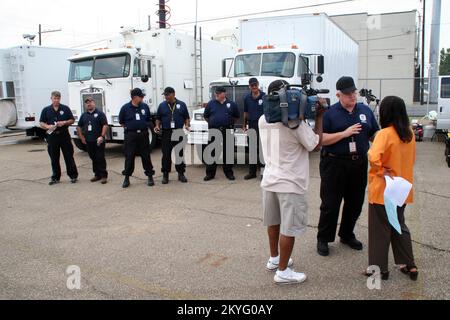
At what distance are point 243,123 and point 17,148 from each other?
31.0 ft

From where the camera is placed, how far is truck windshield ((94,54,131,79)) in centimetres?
1112

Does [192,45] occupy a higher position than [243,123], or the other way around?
[192,45]

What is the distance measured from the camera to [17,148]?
47.3 ft

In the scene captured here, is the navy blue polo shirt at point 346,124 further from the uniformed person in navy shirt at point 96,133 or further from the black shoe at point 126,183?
the uniformed person in navy shirt at point 96,133

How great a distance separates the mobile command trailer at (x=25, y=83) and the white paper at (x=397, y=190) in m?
13.9

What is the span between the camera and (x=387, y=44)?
3825 cm

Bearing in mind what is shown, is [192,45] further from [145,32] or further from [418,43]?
[418,43]

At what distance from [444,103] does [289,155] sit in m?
10.3

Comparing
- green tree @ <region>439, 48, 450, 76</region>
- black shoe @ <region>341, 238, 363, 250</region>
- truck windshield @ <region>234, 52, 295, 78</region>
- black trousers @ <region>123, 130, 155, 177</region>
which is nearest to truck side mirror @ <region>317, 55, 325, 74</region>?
truck windshield @ <region>234, 52, 295, 78</region>

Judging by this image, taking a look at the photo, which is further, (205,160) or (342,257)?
(205,160)

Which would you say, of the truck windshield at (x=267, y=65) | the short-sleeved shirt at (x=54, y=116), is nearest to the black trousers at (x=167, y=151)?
the short-sleeved shirt at (x=54, y=116)

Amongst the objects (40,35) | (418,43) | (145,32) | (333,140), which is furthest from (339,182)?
(40,35)

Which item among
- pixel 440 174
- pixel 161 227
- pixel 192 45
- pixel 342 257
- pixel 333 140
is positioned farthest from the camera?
pixel 192 45

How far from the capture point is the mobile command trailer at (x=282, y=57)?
9.45m
